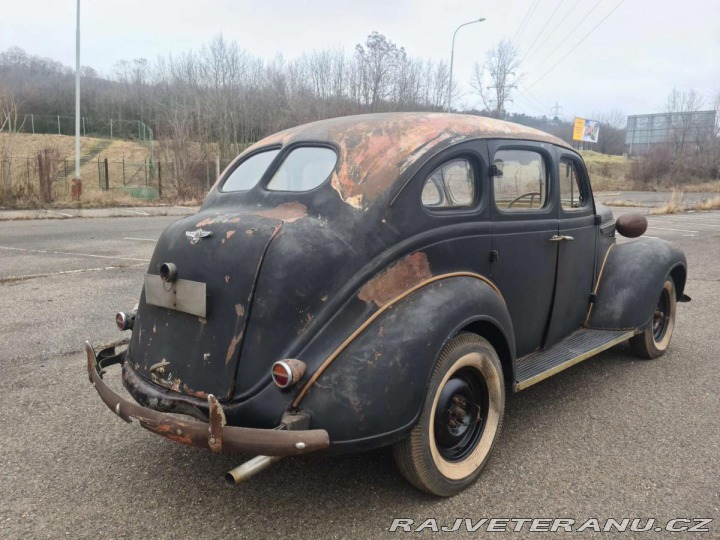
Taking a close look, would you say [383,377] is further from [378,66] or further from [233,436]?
[378,66]

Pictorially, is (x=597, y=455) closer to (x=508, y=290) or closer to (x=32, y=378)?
(x=508, y=290)

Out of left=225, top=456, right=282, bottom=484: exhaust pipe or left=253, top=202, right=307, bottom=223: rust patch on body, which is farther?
left=253, top=202, right=307, bottom=223: rust patch on body

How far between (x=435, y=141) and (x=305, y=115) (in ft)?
134

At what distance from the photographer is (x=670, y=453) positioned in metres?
3.25

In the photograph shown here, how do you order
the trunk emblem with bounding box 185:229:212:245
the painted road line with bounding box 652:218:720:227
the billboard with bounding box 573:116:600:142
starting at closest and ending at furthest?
the trunk emblem with bounding box 185:229:212:245, the painted road line with bounding box 652:218:720:227, the billboard with bounding box 573:116:600:142

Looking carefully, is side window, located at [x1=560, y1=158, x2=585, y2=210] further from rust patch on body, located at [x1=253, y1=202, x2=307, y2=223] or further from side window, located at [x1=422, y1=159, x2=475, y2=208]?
rust patch on body, located at [x1=253, y1=202, x2=307, y2=223]

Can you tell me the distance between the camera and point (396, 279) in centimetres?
275

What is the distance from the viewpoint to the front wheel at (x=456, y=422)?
2643 millimetres

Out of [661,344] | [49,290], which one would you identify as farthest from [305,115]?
[661,344]

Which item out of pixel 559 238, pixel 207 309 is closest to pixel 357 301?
pixel 207 309

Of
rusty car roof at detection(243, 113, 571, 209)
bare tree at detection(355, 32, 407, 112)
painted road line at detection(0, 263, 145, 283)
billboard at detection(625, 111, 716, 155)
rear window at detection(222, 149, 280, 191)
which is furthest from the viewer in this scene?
billboard at detection(625, 111, 716, 155)

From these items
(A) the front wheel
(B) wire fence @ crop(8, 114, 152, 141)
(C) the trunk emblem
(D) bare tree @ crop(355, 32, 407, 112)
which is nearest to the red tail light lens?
(A) the front wheel

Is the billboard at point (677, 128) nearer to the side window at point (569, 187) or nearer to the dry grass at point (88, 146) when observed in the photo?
the dry grass at point (88, 146)

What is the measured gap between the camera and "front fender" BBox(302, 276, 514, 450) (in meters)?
2.42
